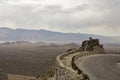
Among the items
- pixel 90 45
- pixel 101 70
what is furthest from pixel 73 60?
pixel 90 45

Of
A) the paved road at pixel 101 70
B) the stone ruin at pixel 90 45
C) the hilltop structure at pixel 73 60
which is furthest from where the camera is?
the stone ruin at pixel 90 45

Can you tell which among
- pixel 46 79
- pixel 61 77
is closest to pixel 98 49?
pixel 46 79

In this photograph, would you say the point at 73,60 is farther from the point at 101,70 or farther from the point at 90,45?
the point at 90,45

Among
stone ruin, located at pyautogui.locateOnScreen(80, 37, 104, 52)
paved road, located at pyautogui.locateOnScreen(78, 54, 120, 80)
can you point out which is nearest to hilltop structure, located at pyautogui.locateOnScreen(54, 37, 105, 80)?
stone ruin, located at pyautogui.locateOnScreen(80, 37, 104, 52)

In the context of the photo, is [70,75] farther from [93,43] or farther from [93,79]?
[93,43]

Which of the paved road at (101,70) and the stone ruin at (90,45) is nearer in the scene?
the paved road at (101,70)

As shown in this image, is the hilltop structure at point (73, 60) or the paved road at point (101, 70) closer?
the hilltop structure at point (73, 60)

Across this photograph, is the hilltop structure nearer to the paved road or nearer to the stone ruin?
the stone ruin

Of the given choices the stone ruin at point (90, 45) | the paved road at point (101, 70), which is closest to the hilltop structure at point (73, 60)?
the stone ruin at point (90, 45)

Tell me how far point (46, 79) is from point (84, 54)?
13746 mm

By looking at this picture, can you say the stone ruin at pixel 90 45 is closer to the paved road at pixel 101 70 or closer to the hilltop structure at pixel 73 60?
the hilltop structure at pixel 73 60

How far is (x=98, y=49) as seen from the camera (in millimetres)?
61938

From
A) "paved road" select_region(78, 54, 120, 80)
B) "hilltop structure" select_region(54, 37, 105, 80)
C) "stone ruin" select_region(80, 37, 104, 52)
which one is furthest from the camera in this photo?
"stone ruin" select_region(80, 37, 104, 52)

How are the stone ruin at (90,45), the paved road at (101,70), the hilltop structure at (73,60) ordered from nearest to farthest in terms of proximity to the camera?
the hilltop structure at (73,60) < the paved road at (101,70) < the stone ruin at (90,45)
